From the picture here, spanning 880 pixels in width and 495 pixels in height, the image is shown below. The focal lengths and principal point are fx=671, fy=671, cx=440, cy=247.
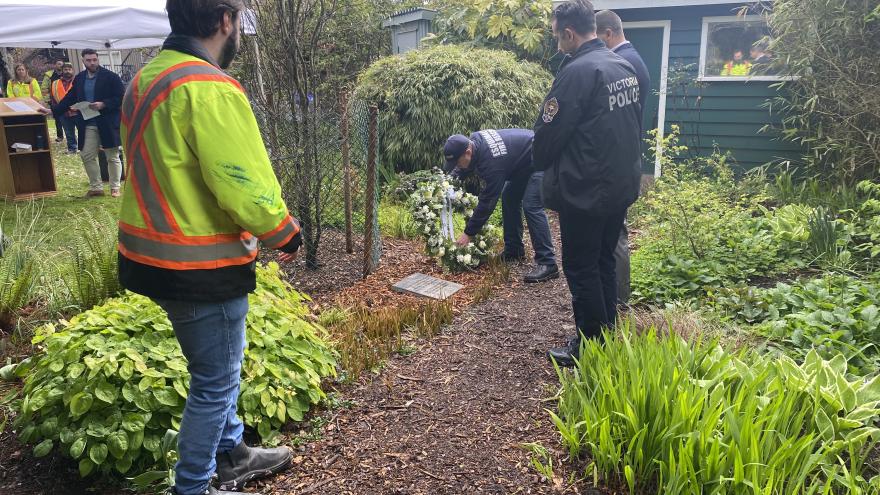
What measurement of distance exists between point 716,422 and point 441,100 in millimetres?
6846

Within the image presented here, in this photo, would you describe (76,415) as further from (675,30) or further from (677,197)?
(675,30)

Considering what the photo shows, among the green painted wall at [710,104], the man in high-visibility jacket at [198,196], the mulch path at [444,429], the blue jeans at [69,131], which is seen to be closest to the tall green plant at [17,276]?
the mulch path at [444,429]

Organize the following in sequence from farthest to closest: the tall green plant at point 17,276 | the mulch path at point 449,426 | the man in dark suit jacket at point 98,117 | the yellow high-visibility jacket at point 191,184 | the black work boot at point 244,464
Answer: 1. the man in dark suit jacket at point 98,117
2. the tall green plant at point 17,276
3. the mulch path at point 449,426
4. the black work boot at point 244,464
5. the yellow high-visibility jacket at point 191,184

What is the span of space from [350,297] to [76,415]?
2.60 m

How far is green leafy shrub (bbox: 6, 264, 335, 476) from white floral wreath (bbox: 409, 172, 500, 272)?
2.64 meters

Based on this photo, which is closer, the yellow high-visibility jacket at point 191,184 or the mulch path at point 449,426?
the yellow high-visibility jacket at point 191,184

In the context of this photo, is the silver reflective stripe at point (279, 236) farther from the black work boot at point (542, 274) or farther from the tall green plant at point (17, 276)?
the black work boot at point (542, 274)

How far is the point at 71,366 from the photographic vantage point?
9.55 ft

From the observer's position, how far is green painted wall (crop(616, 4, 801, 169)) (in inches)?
368

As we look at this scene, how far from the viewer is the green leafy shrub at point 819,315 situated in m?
3.66

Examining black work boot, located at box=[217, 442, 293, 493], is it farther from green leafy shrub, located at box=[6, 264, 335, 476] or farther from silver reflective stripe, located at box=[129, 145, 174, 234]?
silver reflective stripe, located at box=[129, 145, 174, 234]

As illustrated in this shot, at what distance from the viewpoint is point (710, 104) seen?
975 centimetres

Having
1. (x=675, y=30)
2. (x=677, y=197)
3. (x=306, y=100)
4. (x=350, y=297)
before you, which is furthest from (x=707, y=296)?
(x=675, y=30)

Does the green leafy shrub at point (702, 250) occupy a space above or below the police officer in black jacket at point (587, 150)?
below
